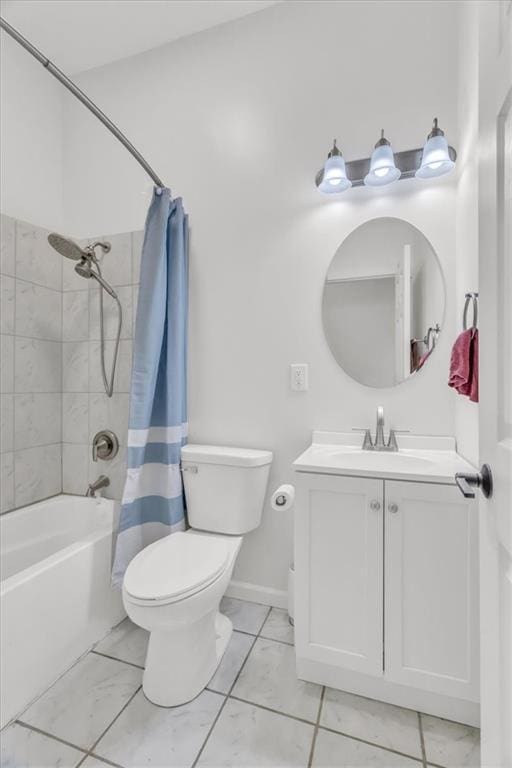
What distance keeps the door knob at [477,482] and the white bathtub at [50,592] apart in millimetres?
1399

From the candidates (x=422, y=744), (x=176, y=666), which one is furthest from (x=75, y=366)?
(x=422, y=744)

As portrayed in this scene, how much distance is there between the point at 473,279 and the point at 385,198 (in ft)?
1.95

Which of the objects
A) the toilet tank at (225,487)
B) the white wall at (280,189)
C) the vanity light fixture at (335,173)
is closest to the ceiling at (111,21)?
the white wall at (280,189)

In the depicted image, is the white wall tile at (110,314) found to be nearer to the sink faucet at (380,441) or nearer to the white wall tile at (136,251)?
the white wall tile at (136,251)

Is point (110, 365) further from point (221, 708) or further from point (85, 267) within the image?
point (221, 708)

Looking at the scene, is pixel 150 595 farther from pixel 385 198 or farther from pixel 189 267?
pixel 385 198

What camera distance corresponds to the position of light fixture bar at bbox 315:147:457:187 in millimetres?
1523

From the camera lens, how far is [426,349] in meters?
1.60

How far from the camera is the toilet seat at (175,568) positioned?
1.17m

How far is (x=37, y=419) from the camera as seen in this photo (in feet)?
6.63

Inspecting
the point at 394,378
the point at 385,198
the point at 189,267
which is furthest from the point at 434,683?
the point at 189,267

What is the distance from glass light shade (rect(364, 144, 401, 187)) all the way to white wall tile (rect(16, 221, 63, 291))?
175 cm

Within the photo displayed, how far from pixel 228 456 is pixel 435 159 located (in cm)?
151

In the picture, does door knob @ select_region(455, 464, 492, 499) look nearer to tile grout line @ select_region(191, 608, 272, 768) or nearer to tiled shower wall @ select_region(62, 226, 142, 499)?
Result: tile grout line @ select_region(191, 608, 272, 768)
